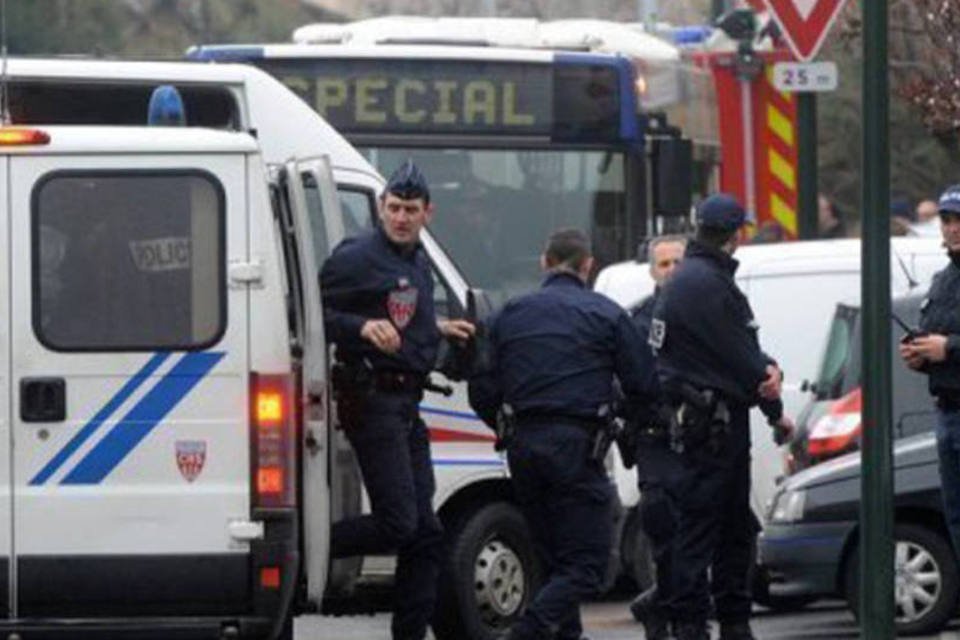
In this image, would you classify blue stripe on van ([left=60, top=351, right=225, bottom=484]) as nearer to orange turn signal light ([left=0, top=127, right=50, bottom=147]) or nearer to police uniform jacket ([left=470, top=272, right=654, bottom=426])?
orange turn signal light ([left=0, top=127, right=50, bottom=147])

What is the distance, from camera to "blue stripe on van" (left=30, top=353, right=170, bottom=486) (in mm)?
11469

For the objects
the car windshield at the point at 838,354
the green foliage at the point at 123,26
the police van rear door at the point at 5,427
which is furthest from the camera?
the green foliage at the point at 123,26

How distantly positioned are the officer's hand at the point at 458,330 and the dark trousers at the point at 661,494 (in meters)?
1.00

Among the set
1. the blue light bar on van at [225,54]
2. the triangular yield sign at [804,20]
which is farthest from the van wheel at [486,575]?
the triangular yield sign at [804,20]

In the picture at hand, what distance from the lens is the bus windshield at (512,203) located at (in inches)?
719

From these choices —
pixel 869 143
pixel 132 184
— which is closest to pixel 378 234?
pixel 132 184

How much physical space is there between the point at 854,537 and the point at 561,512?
2.43 meters

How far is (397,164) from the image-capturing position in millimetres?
18391

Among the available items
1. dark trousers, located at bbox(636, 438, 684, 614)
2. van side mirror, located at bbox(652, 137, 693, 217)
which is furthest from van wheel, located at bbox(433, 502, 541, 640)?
van side mirror, located at bbox(652, 137, 693, 217)

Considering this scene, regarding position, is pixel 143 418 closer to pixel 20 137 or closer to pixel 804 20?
pixel 20 137

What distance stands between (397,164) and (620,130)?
55.8 inches

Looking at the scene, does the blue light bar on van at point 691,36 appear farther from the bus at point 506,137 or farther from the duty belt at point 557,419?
the duty belt at point 557,419

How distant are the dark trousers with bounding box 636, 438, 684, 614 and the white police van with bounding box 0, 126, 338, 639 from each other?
2310 mm

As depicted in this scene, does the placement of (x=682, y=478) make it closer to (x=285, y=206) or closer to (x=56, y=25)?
(x=285, y=206)
